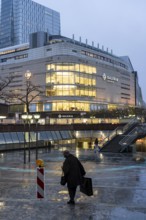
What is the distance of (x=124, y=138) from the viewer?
4338cm

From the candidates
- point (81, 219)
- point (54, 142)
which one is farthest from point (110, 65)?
point (81, 219)

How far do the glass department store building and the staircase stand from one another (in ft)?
228

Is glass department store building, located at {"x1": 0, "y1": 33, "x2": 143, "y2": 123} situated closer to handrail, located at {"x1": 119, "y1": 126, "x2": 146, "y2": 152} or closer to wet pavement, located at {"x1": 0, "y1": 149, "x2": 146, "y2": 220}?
handrail, located at {"x1": 119, "y1": 126, "x2": 146, "y2": 152}

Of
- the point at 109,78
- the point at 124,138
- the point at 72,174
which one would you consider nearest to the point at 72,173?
the point at 72,174

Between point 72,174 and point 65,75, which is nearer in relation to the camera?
point 72,174

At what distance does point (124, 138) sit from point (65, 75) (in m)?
89.9

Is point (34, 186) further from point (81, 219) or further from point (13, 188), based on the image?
point (81, 219)

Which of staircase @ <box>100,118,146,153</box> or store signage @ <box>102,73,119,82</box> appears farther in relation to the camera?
store signage @ <box>102,73,119,82</box>

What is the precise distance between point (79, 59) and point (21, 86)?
26976mm

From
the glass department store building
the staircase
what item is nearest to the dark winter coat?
the staircase

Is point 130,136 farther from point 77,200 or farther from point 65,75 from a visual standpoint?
point 65,75

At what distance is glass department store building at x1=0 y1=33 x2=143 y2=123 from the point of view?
13025 cm

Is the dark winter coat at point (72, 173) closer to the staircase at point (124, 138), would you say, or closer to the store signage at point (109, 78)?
the staircase at point (124, 138)

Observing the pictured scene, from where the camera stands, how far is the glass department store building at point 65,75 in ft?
427
